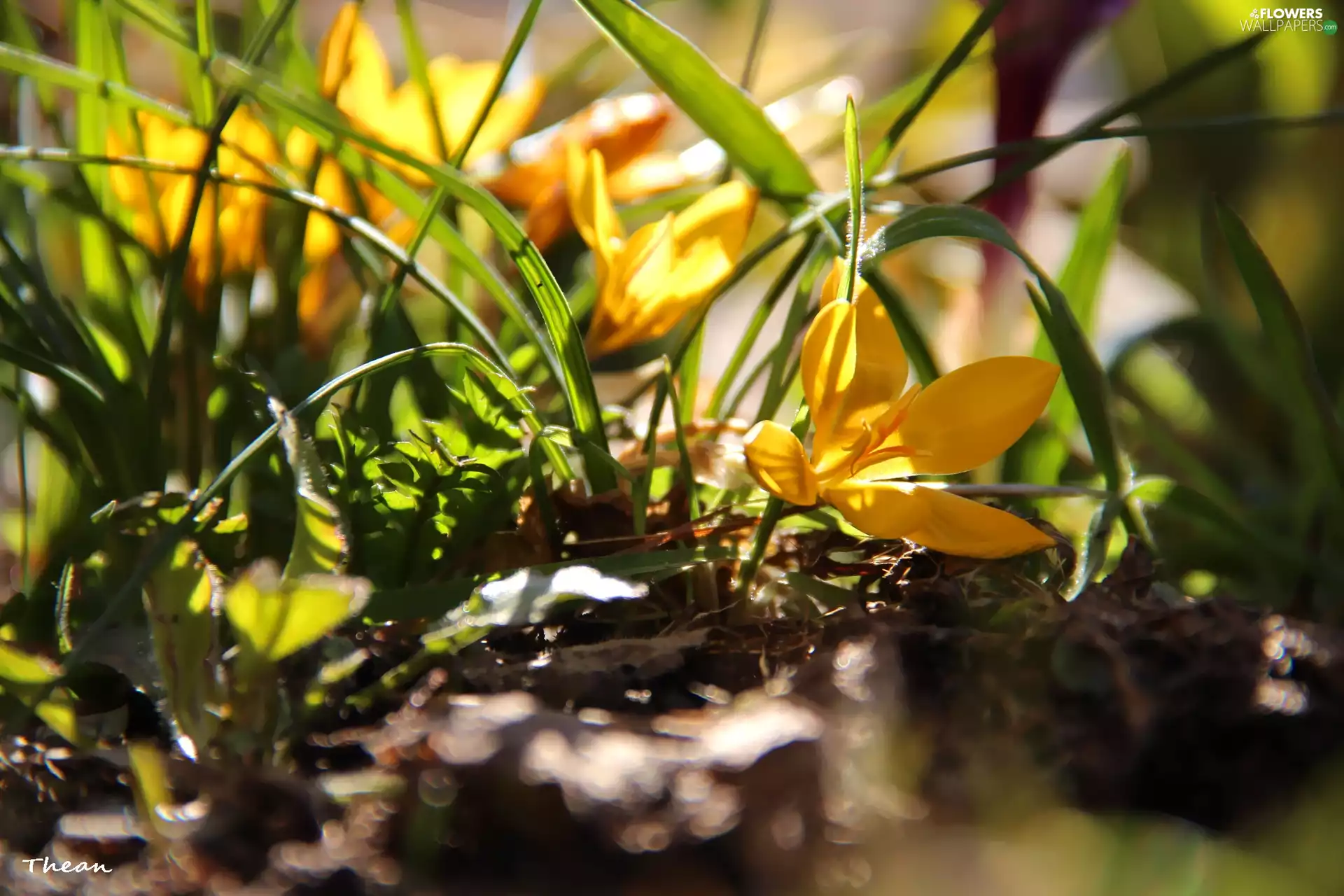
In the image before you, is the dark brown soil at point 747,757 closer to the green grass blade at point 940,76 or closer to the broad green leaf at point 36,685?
the broad green leaf at point 36,685

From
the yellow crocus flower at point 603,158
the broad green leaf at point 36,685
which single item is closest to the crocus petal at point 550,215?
the yellow crocus flower at point 603,158

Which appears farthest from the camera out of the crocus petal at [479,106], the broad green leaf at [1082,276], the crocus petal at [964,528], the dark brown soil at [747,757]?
the crocus petal at [479,106]

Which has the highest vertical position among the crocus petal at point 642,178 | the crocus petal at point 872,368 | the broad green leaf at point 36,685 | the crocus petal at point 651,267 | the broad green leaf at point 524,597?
the crocus petal at point 642,178

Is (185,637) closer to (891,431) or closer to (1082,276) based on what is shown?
(891,431)

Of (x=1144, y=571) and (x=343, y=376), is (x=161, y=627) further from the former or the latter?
(x=1144, y=571)

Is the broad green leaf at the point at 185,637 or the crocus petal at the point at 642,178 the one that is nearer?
the broad green leaf at the point at 185,637

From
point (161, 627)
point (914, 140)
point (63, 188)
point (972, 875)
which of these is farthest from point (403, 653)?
point (914, 140)

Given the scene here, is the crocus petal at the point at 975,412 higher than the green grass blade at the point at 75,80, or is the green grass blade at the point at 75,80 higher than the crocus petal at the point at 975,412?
the green grass blade at the point at 75,80

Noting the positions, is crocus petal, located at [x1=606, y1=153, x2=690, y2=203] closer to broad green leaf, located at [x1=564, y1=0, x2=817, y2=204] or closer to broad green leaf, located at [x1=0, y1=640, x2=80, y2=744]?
broad green leaf, located at [x1=564, y1=0, x2=817, y2=204]
